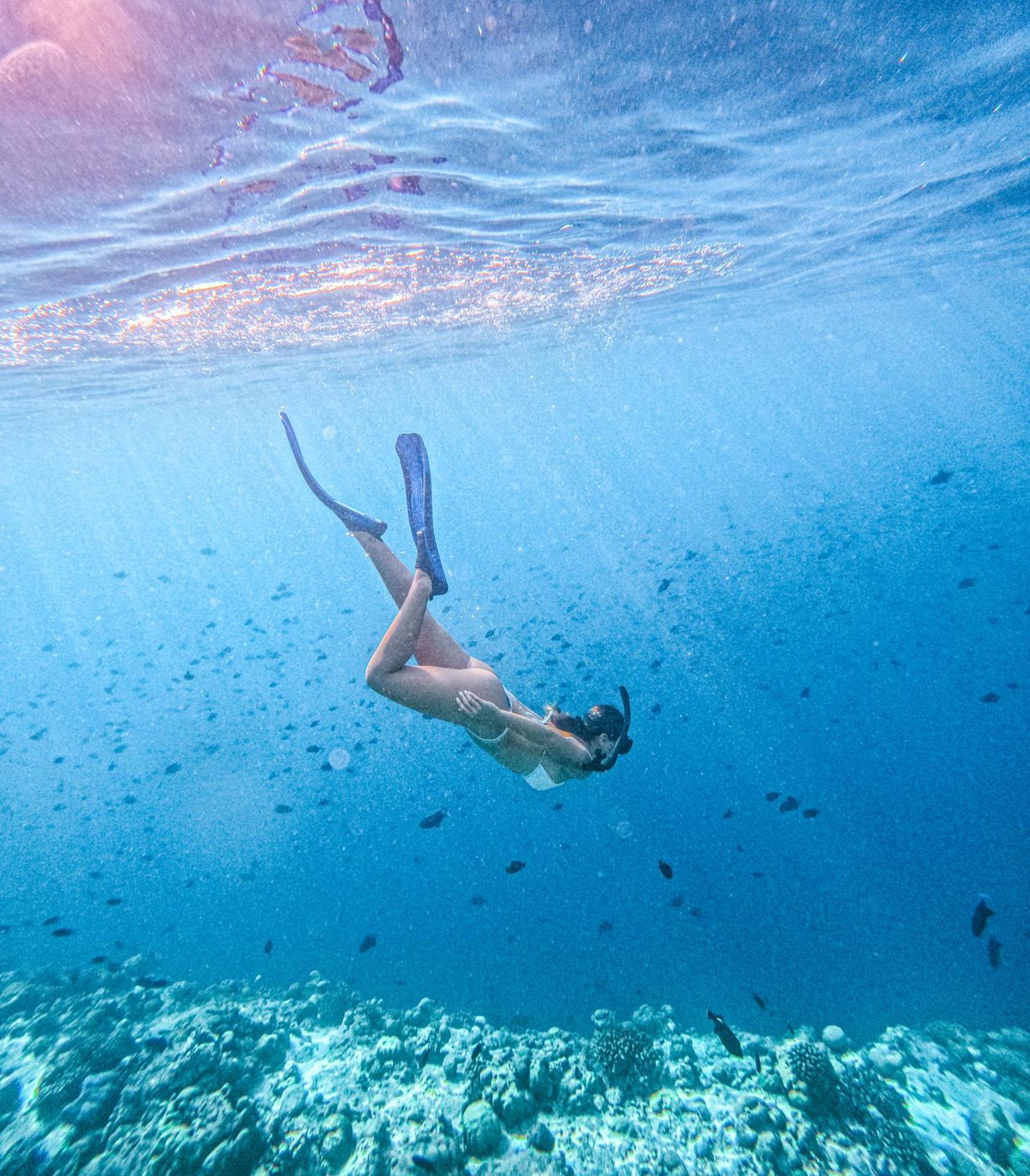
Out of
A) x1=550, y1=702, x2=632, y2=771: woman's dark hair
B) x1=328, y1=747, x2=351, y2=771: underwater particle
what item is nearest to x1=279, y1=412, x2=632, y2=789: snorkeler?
x1=550, y1=702, x2=632, y2=771: woman's dark hair

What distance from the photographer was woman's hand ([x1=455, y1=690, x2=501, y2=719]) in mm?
4500

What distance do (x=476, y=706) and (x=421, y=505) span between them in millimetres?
2344

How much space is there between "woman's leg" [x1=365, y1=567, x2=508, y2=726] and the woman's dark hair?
0.70 metres

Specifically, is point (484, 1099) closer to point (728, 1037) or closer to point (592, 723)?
point (728, 1037)

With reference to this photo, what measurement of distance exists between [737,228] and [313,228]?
11.4m

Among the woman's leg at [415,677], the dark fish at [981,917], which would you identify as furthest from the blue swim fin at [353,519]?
the dark fish at [981,917]

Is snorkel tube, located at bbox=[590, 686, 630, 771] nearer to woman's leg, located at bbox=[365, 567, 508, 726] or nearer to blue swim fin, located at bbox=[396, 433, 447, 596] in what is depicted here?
woman's leg, located at bbox=[365, 567, 508, 726]

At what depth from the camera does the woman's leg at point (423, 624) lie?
18.0ft

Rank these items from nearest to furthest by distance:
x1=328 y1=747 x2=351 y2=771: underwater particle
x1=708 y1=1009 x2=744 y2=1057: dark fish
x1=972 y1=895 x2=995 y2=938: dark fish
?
x1=708 y1=1009 x2=744 y2=1057: dark fish, x1=972 y1=895 x2=995 y2=938: dark fish, x1=328 y1=747 x2=351 y2=771: underwater particle

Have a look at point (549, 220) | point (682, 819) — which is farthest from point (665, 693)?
point (549, 220)

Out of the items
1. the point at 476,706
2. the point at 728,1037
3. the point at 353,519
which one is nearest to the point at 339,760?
the point at 353,519

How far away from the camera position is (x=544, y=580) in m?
26.7

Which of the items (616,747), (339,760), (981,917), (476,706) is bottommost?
(981,917)

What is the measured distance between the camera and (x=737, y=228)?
15383mm
